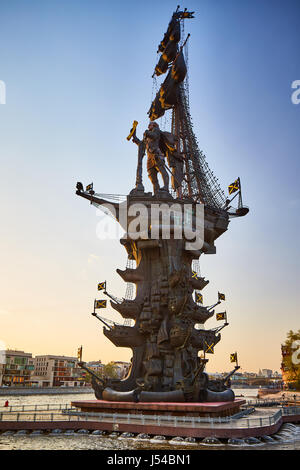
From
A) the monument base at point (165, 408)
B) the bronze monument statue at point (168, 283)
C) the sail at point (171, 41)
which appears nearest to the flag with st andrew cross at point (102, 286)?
the bronze monument statue at point (168, 283)

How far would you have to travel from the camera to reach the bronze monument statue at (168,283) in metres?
33.7

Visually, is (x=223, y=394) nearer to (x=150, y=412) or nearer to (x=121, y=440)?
(x=150, y=412)

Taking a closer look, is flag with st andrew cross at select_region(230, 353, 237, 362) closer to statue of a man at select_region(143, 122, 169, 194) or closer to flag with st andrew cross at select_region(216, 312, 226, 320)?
flag with st andrew cross at select_region(216, 312, 226, 320)

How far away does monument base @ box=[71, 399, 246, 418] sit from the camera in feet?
88.8

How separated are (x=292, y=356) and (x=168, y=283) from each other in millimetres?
37658

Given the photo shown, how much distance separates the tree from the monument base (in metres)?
33.1

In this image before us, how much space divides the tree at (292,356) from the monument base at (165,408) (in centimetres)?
3306

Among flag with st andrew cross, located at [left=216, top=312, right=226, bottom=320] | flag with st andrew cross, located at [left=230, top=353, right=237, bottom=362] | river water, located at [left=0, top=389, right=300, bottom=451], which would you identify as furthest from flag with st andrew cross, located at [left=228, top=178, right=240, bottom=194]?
river water, located at [left=0, top=389, right=300, bottom=451]

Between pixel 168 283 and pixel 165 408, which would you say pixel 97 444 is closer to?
pixel 165 408

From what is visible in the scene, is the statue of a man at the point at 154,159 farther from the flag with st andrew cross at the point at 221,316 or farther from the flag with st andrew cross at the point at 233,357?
the flag with st andrew cross at the point at 233,357

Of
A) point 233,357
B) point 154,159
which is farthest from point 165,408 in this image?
point 154,159
